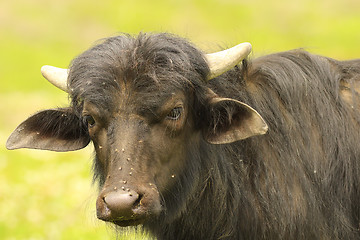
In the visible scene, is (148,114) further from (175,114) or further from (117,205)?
(117,205)

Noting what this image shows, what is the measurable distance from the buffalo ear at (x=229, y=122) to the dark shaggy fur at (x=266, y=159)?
12 cm

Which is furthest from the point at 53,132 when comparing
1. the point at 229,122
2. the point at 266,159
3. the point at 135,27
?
the point at 135,27

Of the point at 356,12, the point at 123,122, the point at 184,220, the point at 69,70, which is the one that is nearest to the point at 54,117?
the point at 69,70

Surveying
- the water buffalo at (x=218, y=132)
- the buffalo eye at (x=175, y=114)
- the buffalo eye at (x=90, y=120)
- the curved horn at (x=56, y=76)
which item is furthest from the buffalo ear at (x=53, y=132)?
the buffalo eye at (x=175, y=114)

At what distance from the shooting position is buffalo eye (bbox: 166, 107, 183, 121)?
6492 millimetres

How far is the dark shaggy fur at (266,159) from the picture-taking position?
683 centimetres

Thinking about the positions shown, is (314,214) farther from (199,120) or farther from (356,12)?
(356,12)

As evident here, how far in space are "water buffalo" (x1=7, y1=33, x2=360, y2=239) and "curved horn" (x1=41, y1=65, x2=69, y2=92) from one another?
14mm

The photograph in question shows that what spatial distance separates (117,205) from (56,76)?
2.07 m

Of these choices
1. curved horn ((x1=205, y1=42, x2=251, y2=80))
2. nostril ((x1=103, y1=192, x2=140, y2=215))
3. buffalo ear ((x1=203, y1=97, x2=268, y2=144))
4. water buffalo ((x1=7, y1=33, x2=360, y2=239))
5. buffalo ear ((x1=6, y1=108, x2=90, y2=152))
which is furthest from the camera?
→ buffalo ear ((x1=6, y1=108, x2=90, y2=152))

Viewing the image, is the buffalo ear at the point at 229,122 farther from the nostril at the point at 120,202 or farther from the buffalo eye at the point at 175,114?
the nostril at the point at 120,202

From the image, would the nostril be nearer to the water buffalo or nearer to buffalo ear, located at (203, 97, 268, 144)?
the water buffalo

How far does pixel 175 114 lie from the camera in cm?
653

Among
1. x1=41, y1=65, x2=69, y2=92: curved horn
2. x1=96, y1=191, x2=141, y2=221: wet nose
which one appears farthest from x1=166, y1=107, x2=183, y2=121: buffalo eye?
x1=41, y1=65, x2=69, y2=92: curved horn
